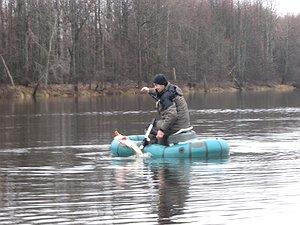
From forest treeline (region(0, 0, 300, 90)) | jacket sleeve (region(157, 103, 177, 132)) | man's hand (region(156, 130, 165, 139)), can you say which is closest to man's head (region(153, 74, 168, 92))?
jacket sleeve (region(157, 103, 177, 132))

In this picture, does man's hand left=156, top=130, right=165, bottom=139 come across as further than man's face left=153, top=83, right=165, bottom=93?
Yes

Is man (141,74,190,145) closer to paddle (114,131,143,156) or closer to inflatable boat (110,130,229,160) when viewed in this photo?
inflatable boat (110,130,229,160)

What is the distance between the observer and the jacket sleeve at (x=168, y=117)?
1505 centimetres

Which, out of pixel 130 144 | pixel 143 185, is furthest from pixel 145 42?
pixel 143 185

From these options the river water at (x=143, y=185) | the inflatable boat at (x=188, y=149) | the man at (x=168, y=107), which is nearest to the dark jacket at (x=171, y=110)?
the man at (x=168, y=107)

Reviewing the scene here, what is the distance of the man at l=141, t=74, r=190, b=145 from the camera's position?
593 inches

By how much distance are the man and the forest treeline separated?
4692 centimetres

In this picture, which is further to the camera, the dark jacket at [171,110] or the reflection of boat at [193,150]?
the dark jacket at [171,110]

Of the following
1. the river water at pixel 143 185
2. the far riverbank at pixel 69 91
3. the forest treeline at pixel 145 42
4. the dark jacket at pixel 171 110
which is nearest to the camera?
the river water at pixel 143 185

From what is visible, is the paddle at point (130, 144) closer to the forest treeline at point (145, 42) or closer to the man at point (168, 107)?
the man at point (168, 107)

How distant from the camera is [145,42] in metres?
79.4

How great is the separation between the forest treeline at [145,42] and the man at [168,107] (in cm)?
4692

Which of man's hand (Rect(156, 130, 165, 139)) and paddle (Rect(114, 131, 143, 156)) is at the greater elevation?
man's hand (Rect(156, 130, 165, 139))

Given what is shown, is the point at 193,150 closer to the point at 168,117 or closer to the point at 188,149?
the point at 188,149
